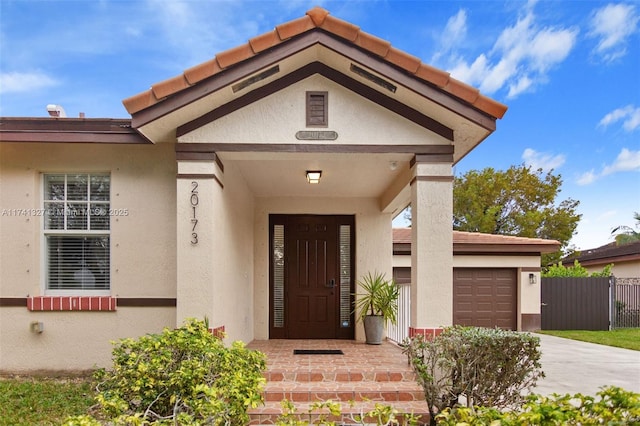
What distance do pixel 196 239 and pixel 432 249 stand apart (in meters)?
2.90

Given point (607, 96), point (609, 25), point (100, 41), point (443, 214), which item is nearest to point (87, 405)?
point (443, 214)

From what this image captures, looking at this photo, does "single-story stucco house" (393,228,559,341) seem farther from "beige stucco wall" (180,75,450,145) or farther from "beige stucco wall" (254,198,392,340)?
"beige stucco wall" (180,75,450,145)

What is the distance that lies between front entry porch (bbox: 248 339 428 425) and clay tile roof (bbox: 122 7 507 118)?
3.44 m

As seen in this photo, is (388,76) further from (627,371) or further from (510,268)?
(510,268)

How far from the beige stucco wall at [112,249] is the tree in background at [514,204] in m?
20.3

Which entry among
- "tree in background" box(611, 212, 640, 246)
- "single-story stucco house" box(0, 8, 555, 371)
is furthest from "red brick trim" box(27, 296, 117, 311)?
"tree in background" box(611, 212, 640, 246)

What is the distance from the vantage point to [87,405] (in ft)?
15.9

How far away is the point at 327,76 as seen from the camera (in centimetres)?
543

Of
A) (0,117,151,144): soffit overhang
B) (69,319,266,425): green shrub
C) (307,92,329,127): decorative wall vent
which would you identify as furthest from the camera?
(0,117,151,144): soffit overhang

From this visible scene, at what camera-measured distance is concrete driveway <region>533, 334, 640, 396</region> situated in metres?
6.49

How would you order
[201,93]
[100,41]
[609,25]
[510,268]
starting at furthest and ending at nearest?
[609,25] → [510,268] → [100,41] → [201,93]

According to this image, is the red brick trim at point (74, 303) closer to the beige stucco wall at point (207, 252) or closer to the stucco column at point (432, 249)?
the beige stucco wall at point (207, 252)

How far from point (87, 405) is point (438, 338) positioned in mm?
3913

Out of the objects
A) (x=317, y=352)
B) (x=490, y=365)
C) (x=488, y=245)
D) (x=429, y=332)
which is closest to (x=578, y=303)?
(x=488, y=245)
